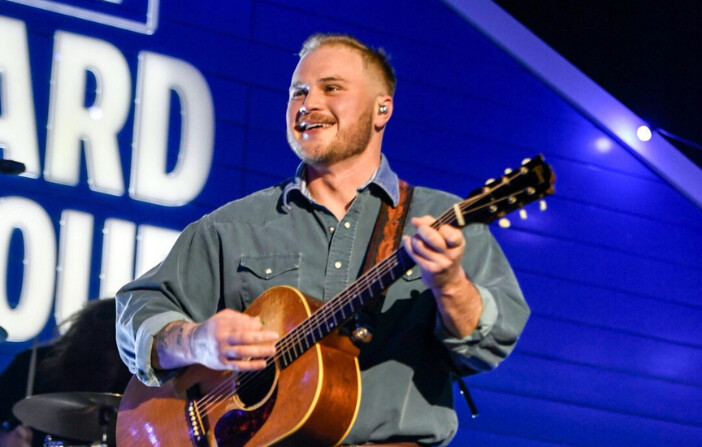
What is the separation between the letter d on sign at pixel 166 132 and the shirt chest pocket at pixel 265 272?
199cm

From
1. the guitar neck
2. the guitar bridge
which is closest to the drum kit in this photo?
the guitar bridge

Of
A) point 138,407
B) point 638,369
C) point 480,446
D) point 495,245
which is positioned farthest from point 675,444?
point 138,407

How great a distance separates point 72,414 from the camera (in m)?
4.15

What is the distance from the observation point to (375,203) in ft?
9.92

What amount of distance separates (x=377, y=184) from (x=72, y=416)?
191 cm

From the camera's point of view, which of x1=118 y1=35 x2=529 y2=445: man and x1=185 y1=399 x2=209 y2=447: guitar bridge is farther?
x1=185 y1=399 x2=209 y2=447: guitar bridge

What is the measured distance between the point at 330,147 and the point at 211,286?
0.56 metres

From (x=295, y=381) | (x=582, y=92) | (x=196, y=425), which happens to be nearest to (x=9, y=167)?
(x=196, y=425)

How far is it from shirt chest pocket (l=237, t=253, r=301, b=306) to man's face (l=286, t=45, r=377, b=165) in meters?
0.33

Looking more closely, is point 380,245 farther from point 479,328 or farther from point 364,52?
point 364,52

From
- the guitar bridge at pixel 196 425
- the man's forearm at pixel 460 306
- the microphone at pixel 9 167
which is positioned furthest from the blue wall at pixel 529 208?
the man's forearm at pixel 460 306

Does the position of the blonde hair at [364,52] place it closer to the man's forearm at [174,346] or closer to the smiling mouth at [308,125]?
the smiling mouth at [308,125]

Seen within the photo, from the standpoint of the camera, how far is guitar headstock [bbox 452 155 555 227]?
7.88ft

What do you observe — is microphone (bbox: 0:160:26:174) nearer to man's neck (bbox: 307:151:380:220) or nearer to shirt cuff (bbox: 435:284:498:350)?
man's neck (bbox: 307:151:380:220)
